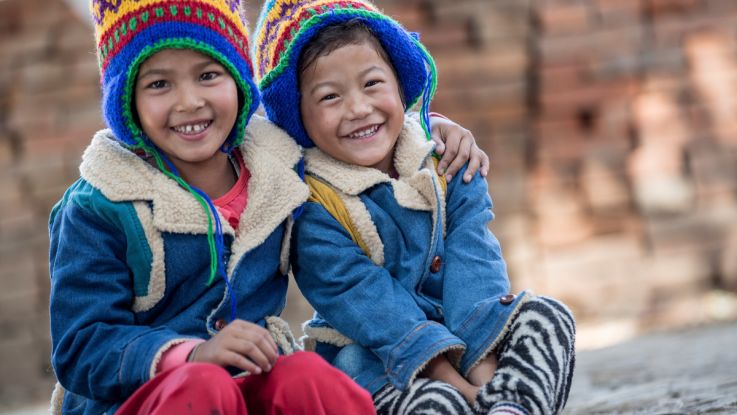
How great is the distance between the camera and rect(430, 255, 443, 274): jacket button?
9.05 feet

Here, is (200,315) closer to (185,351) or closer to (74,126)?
(185,351)

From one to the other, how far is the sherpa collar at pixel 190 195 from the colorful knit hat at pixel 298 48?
0.24 ft

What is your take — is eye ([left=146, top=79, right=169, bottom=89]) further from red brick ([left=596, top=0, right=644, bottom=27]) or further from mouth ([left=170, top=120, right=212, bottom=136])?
red brick ([left=596, top=0, right=644, bottom=27])

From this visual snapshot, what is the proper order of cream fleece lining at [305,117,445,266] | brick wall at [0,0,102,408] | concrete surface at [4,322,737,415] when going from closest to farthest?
cream fleece lining at [305,117,445,266]
concrete surface at [4,322,737,415]
brick wall at [0,0,102,408]

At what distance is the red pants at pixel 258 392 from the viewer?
2070 mm

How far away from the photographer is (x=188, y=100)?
2514 mm

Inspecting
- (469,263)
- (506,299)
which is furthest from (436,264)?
(506,299)

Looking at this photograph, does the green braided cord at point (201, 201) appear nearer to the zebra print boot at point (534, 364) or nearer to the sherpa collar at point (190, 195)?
the sherpa collar at point (190, 195)

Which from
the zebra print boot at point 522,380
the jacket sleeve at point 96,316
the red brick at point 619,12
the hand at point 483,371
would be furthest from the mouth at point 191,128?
the red brick at point 619,12

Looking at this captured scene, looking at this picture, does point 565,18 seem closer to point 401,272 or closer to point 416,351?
point 401,272

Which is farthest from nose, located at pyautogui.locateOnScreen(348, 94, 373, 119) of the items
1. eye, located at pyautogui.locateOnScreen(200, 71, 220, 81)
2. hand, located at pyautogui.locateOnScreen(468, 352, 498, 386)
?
hand, located at pyautogui.locateOnScreen(468, 352, 498, 386)

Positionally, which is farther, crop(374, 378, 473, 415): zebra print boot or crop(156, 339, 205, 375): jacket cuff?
crop(374, 378, 473, 415): zebra print boot

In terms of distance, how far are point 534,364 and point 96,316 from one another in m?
1.01

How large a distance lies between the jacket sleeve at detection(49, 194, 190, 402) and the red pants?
153mm
